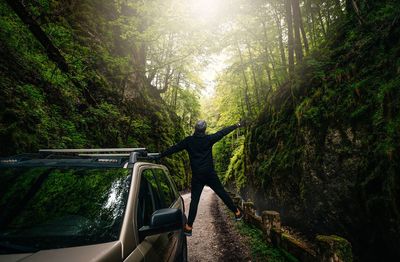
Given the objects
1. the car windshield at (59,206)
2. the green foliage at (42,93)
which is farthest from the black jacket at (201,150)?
the green foliage at (42,93)

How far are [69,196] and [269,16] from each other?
575 inches

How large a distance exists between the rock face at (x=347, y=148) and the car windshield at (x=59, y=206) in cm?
464

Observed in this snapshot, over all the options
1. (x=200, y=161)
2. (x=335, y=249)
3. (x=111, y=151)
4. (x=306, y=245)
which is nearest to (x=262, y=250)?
(x=306, y=245)

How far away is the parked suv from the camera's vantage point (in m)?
1.77

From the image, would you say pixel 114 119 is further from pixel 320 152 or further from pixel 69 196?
pixel 69 196

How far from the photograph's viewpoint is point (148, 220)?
2.63m

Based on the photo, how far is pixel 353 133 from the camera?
19.5 ft

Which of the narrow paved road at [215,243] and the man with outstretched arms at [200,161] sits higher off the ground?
the man with outstretched arms at [200,161]

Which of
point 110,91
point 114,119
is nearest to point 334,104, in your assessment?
point 114,119

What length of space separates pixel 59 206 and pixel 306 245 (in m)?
4.80

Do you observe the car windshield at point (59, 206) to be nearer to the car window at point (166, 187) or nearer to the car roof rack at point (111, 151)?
the car roof rack at point (111, 151)

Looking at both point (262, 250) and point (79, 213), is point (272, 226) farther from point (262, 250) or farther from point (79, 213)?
point (79, 213)

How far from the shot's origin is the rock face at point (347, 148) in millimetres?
4795

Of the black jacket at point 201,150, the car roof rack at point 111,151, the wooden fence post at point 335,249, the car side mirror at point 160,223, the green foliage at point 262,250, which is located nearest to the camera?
the car side mirror at point 160,223
